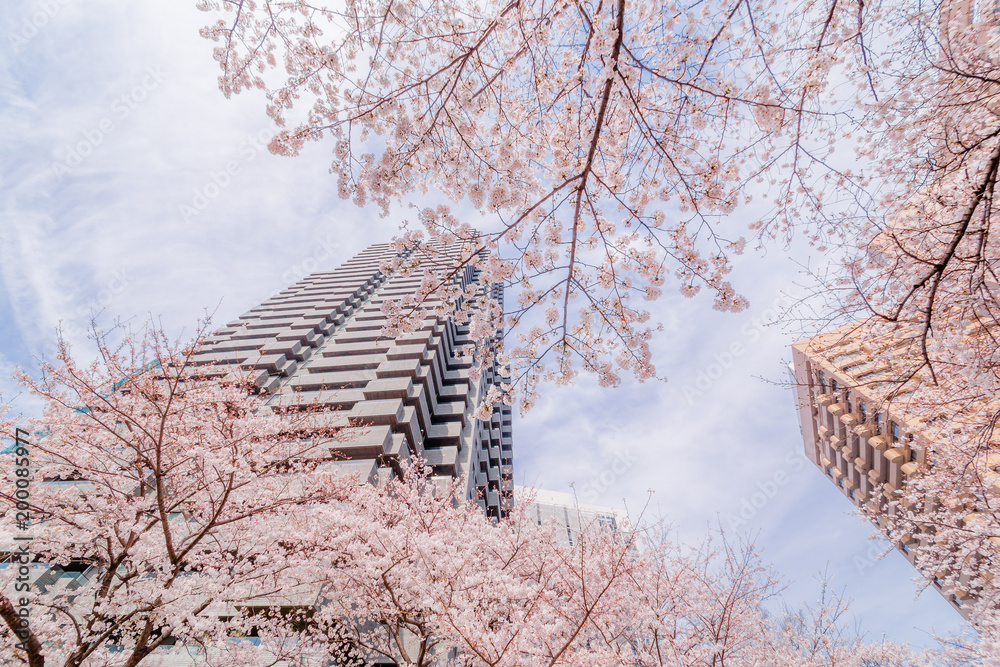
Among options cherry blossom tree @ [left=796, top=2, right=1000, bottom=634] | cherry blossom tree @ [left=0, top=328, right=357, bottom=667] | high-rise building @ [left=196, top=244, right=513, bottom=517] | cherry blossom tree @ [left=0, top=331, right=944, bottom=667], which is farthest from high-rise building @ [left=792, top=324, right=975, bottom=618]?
cherry blossom tree @ [left=0, top=328, right=357, bottom=667]

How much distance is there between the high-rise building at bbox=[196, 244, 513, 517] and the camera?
1816 cm

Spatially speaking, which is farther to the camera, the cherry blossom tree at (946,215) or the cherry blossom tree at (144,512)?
the cherry blossom tree at (144,512)

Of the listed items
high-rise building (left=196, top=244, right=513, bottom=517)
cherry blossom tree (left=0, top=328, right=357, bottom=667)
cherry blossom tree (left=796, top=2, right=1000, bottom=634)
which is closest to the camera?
cherry blossom tree (left=796, top=2, right=1000, bottom=634)

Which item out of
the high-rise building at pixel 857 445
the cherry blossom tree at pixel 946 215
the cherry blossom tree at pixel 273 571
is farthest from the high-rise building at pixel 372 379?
the high-rise building at pixel 857 445

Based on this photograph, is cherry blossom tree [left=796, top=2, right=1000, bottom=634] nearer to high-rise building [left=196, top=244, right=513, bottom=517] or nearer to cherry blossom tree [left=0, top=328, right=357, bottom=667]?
cherry blossom tree [left=0, top=328, right=357, bottom=667]

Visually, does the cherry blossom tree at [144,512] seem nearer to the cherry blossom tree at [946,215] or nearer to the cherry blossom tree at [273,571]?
the cherry blossom tree at [273,571]

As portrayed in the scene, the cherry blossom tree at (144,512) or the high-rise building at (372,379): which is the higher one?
the high-rise building at (372,379)

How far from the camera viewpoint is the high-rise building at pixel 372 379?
18.2 metres

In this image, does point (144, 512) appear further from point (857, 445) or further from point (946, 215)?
point (857, 445)

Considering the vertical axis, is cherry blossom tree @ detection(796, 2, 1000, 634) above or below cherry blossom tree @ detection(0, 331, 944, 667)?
above

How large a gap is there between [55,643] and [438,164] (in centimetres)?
1033

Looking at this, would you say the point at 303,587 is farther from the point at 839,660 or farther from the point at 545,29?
the point at 839,660

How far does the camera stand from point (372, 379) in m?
22.5

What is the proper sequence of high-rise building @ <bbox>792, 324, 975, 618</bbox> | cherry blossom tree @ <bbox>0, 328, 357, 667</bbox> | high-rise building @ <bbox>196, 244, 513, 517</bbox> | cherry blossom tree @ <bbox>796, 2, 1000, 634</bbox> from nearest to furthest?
1. cherry blossom tree @ <bbox>796, 2, 1000, 634</bbox>
2. cherry blossom tree @ <bbox>0, 328, 357, 667</bbox>
3. high-rise building @ <bbox>196, 244, 513, 517</bbox>
4. high-rise building @ <bbox>792, 324, 975, 618</bbox>
